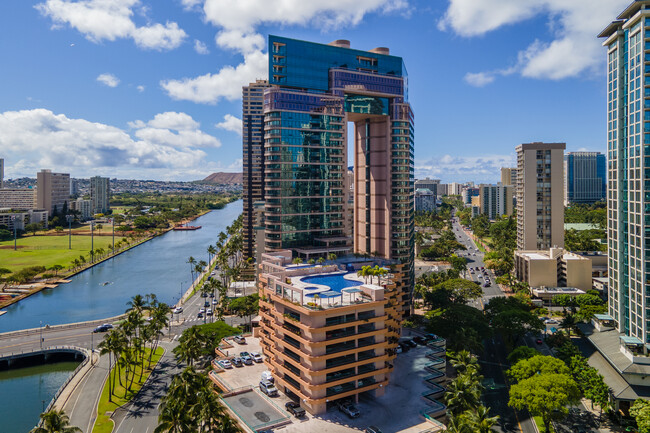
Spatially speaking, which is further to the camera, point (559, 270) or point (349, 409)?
point (559, 270)

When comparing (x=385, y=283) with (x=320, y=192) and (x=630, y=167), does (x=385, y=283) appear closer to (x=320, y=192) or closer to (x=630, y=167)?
(x=320, y=192)

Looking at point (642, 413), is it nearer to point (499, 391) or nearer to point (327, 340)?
point (499, 391)

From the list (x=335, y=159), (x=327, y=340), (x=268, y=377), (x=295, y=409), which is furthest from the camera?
(x=335, y=159)

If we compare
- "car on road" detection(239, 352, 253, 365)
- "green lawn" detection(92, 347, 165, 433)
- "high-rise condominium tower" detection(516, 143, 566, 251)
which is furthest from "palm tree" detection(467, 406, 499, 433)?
"high-rise condominium tower" detection(516, 143, 566, 251)

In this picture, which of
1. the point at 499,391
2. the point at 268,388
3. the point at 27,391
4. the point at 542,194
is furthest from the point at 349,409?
the point at 542,194

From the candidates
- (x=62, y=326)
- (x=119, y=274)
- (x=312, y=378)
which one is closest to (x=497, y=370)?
(x=312, y=378)

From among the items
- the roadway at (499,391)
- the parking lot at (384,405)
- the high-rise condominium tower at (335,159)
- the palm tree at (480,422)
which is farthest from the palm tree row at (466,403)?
the high-rise condominium tower at (335,159)

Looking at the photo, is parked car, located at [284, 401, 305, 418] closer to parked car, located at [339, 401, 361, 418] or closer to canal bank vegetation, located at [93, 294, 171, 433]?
parked car, located at [339, 401, 361, 418]
